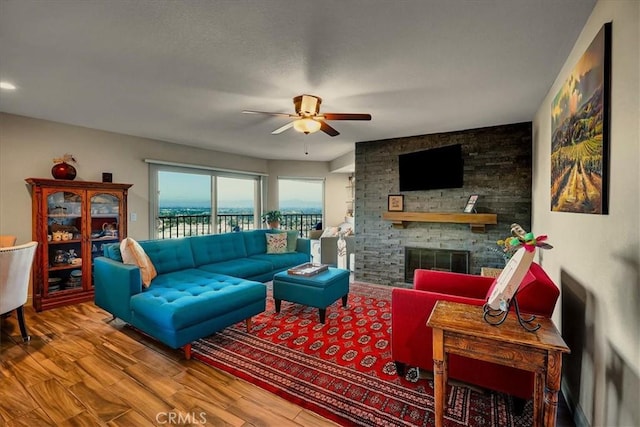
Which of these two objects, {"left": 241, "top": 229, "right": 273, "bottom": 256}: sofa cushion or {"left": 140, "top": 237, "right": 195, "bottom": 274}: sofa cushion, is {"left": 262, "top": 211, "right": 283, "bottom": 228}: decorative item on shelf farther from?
{"left": 140, "top": 237, "right": 195, "bottom": 274}: sofa cushion

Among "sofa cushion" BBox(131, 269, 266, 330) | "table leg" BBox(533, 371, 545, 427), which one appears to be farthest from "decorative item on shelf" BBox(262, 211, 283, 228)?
"table leg" BBox(533, 371, 545, 427)

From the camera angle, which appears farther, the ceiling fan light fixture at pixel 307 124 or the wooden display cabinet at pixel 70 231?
the wooden display cabinet at pixel 70 231

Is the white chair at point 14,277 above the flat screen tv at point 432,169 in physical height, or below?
below

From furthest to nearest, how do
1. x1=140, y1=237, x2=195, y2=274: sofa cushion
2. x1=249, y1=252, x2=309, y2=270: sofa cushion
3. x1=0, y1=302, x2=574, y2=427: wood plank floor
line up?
x1=249, y1=252, x2=309, y2=270: sofa cushion
x1=140, y1=237, x2=195, y2=274: sofa cushion
x1=0, y1=302, x2=574, y2=427: wood plank floor

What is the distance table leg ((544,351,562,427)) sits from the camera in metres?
1.27

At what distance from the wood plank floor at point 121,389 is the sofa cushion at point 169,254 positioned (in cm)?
89

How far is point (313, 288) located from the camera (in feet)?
10.0

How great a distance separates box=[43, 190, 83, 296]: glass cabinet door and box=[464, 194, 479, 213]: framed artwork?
511 cm

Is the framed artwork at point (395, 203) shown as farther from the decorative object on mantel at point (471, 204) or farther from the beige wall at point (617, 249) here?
the beige wall at point (617, 249)

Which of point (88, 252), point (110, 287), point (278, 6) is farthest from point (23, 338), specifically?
point (278, 6)

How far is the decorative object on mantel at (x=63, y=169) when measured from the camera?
360 cm

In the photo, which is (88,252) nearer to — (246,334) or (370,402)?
→ (246,334)

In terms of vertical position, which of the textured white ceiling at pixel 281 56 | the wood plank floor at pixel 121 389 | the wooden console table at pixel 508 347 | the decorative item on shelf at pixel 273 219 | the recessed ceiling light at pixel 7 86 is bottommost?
the wood plank floor at pixel 121 389

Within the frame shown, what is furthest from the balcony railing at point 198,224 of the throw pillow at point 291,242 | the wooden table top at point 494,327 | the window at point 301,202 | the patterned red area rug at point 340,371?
the wooden table top at point 494,327
